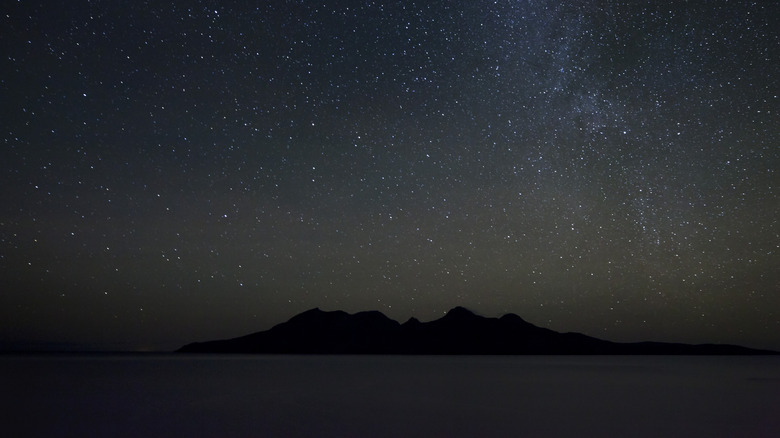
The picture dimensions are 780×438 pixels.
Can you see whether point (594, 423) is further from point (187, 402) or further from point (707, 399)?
point (187, 402)

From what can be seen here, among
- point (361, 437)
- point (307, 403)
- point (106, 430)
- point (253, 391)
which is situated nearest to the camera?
point (361, 437)

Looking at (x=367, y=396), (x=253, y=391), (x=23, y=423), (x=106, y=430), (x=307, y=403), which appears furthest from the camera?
(x=253, y=391)

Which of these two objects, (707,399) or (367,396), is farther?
(367,396)

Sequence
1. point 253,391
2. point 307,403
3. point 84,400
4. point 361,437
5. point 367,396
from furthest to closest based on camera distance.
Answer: point 253,391 < point 367,396 < point 84,400 < point 307,403 < point 361,437

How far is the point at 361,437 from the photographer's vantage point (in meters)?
14.7

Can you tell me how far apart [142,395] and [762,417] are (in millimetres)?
23487

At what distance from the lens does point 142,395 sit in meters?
27.7

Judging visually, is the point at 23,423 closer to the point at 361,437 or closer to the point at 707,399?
the point at 361,437

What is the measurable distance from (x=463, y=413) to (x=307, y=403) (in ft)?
21.9

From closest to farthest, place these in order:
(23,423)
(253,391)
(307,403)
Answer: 1. (23,423)
2. (307,403)
3. (253,391)

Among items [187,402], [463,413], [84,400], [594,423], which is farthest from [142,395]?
[594,423]

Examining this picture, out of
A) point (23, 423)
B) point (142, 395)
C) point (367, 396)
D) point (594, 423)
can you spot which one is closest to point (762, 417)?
point (594, 423)

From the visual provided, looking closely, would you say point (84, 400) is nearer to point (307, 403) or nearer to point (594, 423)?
point (307, 403)

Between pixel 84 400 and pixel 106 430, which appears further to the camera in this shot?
pixel 84 400
